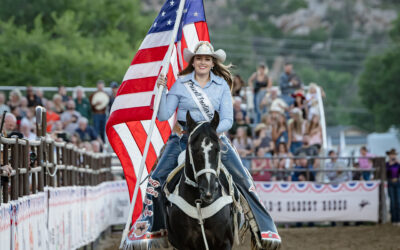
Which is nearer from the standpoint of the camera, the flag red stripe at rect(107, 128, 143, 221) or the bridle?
the bridle

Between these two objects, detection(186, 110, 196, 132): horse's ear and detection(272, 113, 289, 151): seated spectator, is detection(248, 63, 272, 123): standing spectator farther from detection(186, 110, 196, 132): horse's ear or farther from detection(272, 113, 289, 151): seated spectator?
detection(186, 110, 196, 132): horse's ear

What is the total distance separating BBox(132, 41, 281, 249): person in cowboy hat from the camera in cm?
921

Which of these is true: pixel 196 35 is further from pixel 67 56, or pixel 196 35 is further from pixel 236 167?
pixel 67 56

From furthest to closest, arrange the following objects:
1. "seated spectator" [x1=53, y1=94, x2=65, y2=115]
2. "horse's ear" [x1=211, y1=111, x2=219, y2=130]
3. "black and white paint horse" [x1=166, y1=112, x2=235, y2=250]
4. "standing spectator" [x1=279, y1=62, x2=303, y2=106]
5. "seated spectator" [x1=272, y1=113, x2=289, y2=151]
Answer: "standing spectator" [x1=279, y1=62, x2=303, y2=106]
"seated spectator" [x1=272, y1=113, x2=289, y2=151]
"seated spectator" [x1=53, y1=94, x2=65, y2=115]
"horse's ear" [x1=211, y1=111, x2=219, y2=130]
"black and white paint horse" [x1=166, y1=112, x2=235, y2=250]

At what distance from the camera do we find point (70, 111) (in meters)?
21.2

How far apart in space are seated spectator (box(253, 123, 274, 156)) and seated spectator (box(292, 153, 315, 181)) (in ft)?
2.71

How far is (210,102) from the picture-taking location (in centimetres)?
923

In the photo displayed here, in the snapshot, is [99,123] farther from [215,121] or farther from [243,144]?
[215,121]

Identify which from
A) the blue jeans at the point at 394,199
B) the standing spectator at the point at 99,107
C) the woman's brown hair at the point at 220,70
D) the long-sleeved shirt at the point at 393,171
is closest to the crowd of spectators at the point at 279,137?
the long-sleeved shirt at the point at 393,171

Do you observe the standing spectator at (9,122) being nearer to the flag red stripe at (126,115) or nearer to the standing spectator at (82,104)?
the flag red stripe at (126,115)

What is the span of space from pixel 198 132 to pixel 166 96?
44.4 inches

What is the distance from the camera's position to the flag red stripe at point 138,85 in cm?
1156

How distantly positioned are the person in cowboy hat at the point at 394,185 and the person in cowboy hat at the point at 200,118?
44.7 ft

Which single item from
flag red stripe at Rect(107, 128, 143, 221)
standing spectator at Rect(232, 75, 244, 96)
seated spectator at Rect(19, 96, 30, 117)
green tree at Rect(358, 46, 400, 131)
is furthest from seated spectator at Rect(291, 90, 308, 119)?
green tree at Rect(358, 46, 400, 131)
